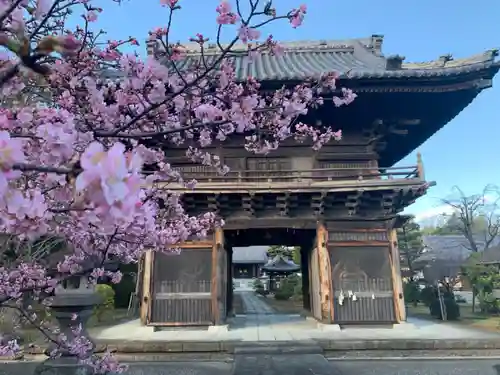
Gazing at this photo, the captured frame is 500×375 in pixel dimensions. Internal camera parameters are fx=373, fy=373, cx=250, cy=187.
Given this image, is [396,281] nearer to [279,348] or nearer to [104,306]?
[279,348]

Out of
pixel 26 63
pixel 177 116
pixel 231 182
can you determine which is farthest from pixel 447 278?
pixel 26 63

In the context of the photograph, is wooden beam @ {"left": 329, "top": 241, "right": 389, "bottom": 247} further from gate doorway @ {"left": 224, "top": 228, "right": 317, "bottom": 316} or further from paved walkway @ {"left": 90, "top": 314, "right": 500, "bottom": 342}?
paved walkway @ {"left": 90, "top": 314, "right": 500, "bottom": 342}

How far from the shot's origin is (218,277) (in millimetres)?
8680

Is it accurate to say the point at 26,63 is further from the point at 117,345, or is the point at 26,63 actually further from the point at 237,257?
the point at 237,257

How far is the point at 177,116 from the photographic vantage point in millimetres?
2791

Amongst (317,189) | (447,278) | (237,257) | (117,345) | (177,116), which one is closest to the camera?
(177,116)

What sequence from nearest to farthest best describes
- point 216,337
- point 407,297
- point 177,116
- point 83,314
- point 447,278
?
point 177,116 < point 83,314 < point 216,337 < point 447,278 < point 407,297

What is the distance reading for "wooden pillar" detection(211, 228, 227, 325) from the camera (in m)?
8.51

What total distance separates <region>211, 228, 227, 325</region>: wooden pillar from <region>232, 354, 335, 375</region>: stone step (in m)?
1.67

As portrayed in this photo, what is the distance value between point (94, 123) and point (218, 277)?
647cm

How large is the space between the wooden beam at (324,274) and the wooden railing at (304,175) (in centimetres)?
123

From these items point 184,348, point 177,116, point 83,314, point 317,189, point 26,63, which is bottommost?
point 184,348

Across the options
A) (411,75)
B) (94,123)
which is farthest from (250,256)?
(94,123)

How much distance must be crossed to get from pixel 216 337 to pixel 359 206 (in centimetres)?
439
